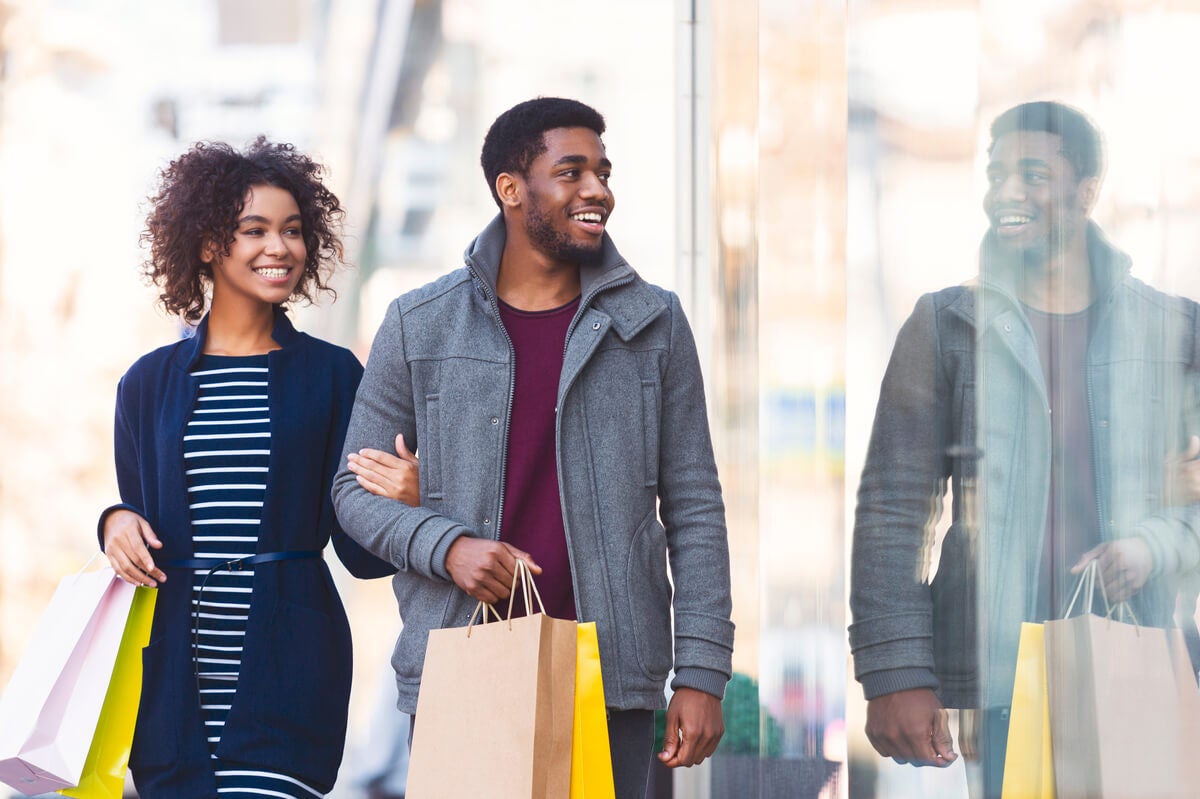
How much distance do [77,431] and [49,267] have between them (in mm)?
678

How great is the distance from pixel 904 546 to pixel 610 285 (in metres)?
0.70

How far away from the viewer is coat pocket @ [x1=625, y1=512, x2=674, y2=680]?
2859mm

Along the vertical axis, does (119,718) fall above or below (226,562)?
below

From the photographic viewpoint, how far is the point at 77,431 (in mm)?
6707

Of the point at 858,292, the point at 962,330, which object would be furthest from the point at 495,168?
the point at 962,330

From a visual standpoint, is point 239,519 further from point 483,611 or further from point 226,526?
point 483,611

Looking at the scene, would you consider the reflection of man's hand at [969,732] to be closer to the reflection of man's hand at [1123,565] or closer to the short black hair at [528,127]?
the reflection of man's hand at [1123,565]

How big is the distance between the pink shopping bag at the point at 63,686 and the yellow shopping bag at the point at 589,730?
102cm

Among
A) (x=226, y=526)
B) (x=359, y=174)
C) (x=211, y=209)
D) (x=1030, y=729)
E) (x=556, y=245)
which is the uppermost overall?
(x=359, y=174)

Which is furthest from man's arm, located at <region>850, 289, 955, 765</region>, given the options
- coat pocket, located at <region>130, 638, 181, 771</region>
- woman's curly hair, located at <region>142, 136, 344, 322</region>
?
woman's curly hair, located at <region>142, 136, 344, 322</region>

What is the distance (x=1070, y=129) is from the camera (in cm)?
213

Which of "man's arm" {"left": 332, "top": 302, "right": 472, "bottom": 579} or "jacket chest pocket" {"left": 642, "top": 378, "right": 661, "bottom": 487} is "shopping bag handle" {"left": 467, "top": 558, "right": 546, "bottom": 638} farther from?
"jacket chest pocket" {"left": 642, "top": 378, "right": 661, "bottom": 487}

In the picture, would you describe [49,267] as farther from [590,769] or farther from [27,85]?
[590,769]

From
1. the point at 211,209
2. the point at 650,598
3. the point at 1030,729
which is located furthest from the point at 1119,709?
the point at 211,209
